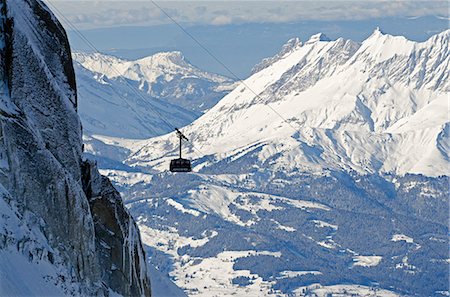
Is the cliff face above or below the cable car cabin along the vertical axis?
above

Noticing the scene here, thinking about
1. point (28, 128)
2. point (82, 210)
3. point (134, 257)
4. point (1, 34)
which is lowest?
point (134, 257)

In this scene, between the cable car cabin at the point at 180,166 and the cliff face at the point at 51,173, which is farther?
the cable car cabin at the point at 180,166

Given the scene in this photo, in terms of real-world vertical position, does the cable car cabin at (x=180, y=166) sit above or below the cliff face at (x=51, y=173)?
below

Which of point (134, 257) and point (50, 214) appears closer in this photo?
point (50, 214)

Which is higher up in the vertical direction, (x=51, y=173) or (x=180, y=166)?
(x=51, y=173)

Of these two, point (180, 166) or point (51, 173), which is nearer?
point (51, 173)

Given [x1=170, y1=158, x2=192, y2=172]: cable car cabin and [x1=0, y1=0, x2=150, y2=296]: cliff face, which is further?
[x1=170, y1=158, x2=192, y2=172]: cable car cabin

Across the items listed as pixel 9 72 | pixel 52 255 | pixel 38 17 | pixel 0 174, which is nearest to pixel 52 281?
pixel 52 255

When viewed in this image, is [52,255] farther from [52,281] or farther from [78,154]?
[78,154]
